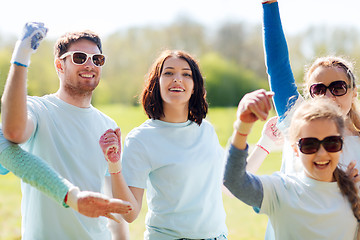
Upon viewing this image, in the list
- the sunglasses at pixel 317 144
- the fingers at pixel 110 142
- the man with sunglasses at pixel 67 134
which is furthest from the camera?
the man with sunglasses at pixel 67 134

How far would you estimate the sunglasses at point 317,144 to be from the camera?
6.76ft

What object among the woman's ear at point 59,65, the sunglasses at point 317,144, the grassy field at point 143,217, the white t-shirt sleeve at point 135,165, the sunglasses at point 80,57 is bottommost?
the grassy field at point 143,217

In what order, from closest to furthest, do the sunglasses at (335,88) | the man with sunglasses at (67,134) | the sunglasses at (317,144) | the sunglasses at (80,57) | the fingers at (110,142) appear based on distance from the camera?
the sunglasses at (317,144) → the fingers at (110,142) → the man with sunglasses at (67,134) → the sunglasses at (335,88) → the sunglasses at (80,57)

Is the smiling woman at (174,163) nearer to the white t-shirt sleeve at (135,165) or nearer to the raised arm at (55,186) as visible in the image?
the white t-shirt sleeve at (135,165)

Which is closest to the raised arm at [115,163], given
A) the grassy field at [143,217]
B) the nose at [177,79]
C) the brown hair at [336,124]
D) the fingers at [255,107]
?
the nose at [177,79]

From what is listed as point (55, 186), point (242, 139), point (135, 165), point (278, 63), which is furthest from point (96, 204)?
point (278, 63)

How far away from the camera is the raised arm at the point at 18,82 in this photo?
6.68 ft

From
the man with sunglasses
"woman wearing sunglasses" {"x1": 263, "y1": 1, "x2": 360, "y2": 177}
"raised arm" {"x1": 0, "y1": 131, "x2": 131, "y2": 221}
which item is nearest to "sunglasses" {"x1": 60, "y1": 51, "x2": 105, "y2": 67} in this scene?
the man with sunglasses

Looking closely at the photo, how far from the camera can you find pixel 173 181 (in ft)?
8.06

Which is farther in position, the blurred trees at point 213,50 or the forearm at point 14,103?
the blurred trees at point 213,50

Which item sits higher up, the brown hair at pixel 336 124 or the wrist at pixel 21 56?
the wrist at pixel 21 56

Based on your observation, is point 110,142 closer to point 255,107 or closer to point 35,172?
point 35,172

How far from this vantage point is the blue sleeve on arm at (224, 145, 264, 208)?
6.15 feet

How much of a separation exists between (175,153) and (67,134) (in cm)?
64
